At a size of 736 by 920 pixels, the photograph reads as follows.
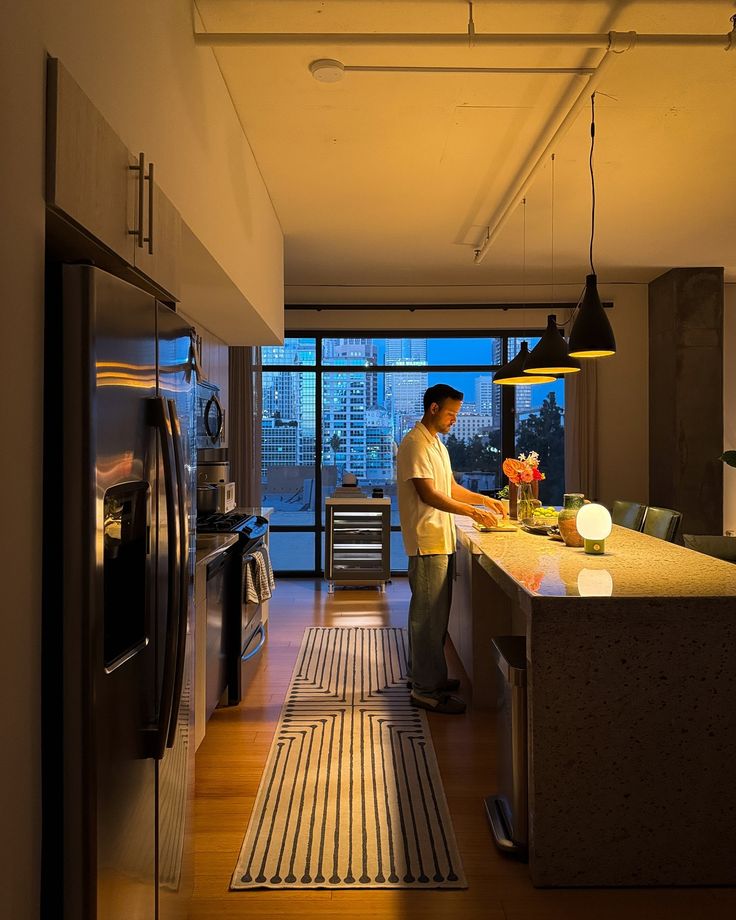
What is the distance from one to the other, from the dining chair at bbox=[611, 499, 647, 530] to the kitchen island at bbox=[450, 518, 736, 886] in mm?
2426

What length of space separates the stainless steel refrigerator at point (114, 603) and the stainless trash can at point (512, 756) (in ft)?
3.65

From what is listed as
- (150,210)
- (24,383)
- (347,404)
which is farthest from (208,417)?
→ (24,383)

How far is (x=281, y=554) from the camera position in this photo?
24.6 ft

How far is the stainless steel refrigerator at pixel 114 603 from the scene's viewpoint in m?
1.27

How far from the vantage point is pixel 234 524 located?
160 inches

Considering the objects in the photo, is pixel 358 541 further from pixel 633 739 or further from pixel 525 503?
pixel 633 739

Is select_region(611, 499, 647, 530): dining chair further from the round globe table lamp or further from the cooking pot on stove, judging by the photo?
the cooking pot on stove

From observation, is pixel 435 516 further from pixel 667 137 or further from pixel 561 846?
pixel 667 137

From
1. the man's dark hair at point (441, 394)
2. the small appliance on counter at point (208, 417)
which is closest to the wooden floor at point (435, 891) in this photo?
the man's dark hair at point (441, 394)

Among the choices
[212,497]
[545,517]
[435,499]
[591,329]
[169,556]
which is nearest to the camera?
[169,556]

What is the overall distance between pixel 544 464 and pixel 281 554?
2932 millimetres

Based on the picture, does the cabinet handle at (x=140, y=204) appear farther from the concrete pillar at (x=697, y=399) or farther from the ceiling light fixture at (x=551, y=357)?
the concrete pillar at (x=697, y=399)

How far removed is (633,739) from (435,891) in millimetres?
777

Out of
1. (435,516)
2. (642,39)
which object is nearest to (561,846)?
→ (435,516)
